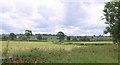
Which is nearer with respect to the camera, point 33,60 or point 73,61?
point 33,60

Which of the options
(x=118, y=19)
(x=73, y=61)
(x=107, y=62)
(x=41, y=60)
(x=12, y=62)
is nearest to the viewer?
(x=12, y=62)

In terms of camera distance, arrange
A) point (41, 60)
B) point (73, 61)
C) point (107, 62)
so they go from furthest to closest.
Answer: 1. point (107, 62)
2. point (73, 61)
3. point (41, 60)

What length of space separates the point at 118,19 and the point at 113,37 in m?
2.18

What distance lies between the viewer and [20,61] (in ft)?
40.0

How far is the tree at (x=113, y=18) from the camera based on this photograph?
29.6 meters

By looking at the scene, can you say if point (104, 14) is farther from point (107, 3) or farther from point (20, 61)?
point (20, 61)

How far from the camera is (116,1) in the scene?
29938 mm

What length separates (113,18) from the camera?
30.1 metres

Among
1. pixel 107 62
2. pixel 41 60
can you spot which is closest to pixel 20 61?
pixel 41 60

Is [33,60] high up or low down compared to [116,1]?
down

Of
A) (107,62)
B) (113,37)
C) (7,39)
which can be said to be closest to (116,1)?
(113,37)

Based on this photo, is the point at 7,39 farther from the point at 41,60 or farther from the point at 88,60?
the point at 88,60

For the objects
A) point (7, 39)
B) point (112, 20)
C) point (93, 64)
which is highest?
point (112, 20)

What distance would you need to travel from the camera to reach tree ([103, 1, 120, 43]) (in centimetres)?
2963
